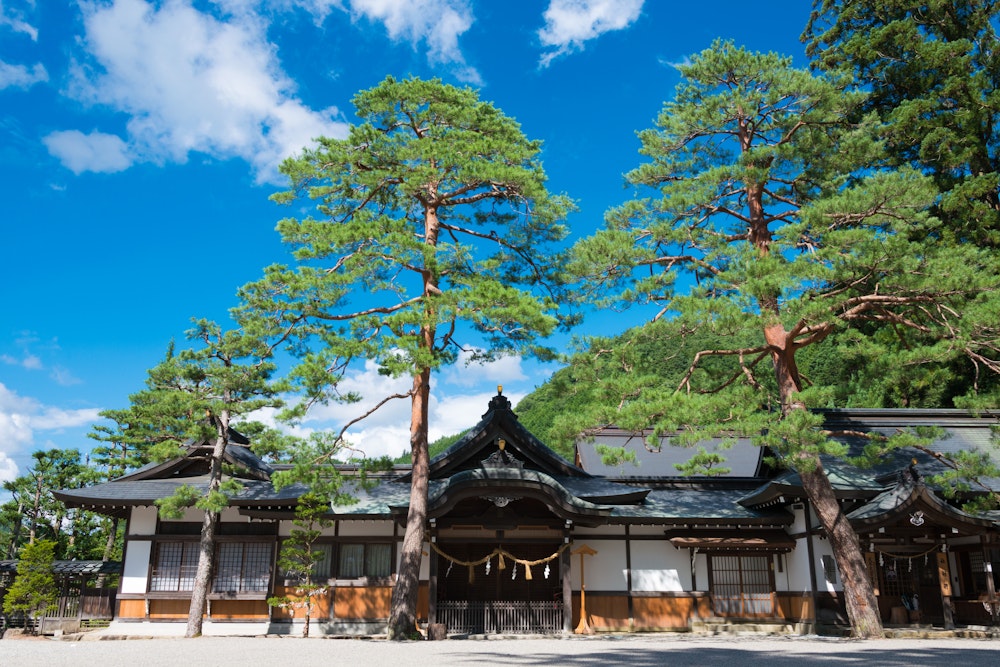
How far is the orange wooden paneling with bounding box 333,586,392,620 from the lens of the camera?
14945 millimetres

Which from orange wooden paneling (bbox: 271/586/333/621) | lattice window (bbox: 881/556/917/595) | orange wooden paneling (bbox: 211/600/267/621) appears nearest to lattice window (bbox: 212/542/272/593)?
orange wooden paneling (bbox: 211/600/267/621)

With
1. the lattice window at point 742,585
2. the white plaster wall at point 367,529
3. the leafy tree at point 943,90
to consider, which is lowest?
the lattice window at point 742,585

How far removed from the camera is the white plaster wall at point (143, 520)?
53.9 ft

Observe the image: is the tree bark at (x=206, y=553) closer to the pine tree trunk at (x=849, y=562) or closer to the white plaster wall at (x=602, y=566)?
the white plaster wall at (x=602, y=566)

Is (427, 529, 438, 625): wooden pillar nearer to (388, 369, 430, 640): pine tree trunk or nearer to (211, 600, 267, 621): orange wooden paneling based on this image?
(388, 369, 430, 640): pine tree trunk

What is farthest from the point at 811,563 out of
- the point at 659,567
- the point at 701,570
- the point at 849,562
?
the point at 659,567

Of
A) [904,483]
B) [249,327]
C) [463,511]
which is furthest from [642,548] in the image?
[249,327]

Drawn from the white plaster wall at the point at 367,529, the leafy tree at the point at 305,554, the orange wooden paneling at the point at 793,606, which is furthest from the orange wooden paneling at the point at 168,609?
the orange wooden paneling at the point at 793,606

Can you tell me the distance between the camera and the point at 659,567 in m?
15.5

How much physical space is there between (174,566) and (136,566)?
0.90 metres

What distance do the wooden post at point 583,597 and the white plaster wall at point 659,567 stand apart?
1.06 metres

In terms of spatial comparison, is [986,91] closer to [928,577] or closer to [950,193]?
[950,193]

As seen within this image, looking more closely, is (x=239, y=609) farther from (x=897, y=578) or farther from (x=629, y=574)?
(x=897, y=578)

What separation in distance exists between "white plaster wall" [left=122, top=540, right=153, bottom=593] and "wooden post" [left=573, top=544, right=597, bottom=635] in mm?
10018
